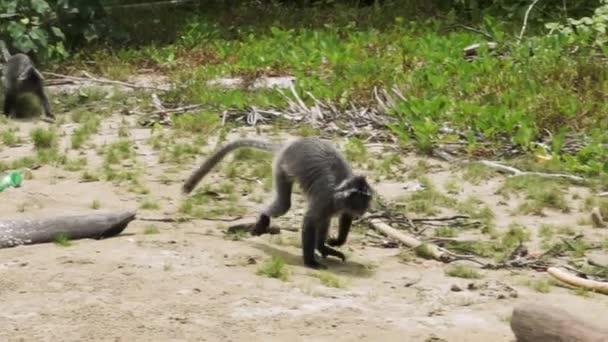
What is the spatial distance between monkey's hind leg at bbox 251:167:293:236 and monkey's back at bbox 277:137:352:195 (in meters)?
0.15

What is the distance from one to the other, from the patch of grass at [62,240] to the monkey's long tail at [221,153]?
1.51 m

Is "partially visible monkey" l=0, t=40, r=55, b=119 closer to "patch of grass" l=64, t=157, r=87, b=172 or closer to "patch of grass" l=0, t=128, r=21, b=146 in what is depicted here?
"patch of grass" l=0, t=128, r=21, b=146

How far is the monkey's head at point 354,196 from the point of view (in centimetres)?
695

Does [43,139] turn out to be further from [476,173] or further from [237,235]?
[476,173]

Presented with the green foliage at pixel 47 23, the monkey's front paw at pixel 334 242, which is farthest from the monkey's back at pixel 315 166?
the green foliage at pixel 47 23


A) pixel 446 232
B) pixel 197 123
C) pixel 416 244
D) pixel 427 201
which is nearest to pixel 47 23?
pixel 197 123

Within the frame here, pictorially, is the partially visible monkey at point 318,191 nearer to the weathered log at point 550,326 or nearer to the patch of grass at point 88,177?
the weathered log at point 550,326

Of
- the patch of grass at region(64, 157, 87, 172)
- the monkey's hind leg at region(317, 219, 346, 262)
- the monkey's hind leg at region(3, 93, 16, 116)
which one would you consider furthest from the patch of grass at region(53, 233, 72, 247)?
the monkey's hind leg at region(3, 93, 16, 116)

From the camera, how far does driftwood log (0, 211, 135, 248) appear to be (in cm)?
699

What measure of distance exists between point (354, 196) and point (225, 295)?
3.94 feet

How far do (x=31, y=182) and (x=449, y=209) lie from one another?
3.37 metres

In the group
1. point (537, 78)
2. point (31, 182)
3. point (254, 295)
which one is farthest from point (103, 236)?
point (537, 78)

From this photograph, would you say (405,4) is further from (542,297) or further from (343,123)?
(542,297)

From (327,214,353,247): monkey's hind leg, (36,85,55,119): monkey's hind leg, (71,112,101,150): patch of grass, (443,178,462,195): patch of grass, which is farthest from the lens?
(36,85,55,119): monkey's hind leg
